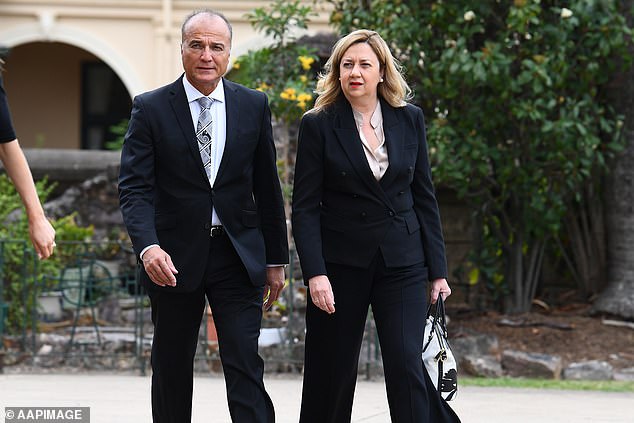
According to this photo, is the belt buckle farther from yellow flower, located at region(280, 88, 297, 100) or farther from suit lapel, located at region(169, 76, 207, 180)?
yellow flower, located at region(280, 88, 297, 100)

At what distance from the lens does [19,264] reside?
31.2 ft

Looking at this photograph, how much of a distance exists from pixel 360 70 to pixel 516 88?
178 inches

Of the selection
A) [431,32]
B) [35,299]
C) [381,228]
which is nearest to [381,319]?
[381,228]

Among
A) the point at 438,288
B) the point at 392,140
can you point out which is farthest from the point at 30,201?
the point at 438,288

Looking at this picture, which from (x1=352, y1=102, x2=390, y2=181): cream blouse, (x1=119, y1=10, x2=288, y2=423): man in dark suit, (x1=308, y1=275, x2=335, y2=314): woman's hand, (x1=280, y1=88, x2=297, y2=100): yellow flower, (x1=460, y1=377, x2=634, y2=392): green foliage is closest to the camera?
(x1=119, y1=10, x2=288, y2=423): man in dark suit

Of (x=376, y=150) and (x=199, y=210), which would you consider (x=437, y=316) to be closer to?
(x=376, y=150)

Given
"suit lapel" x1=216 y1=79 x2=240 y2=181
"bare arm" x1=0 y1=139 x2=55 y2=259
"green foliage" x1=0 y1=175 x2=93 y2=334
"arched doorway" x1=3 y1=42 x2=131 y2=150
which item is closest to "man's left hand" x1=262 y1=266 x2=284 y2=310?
"suit lapel" x1=216 y1=79 x2=240 y2=181

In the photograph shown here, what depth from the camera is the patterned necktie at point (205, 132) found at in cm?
482

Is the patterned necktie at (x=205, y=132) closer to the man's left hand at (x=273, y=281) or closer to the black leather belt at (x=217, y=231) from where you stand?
the black leather belt at (x=217, y=231)

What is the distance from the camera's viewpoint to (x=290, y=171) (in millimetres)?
10422

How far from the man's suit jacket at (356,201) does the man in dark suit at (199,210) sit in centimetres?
18

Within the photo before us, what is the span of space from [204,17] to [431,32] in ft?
17.4

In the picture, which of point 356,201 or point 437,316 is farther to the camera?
point 437,316

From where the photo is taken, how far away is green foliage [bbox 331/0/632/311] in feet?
30.8
